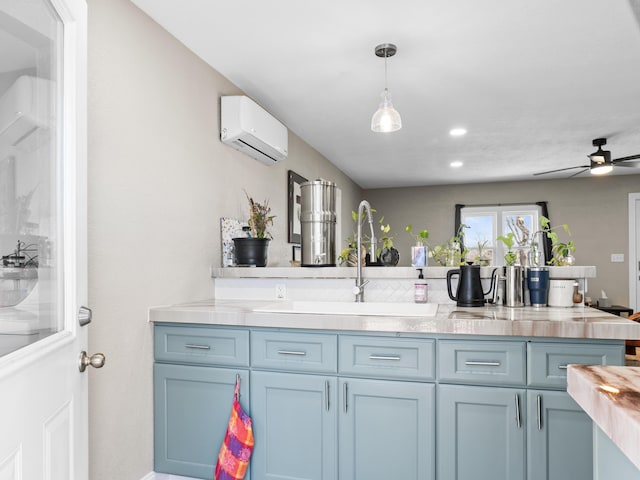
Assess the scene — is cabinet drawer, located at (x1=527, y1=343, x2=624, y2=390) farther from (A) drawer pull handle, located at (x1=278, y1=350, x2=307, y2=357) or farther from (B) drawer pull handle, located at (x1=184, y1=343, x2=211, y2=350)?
(B) drawer pull handle, located at (x1=184, y1=343, x2=211, y2=350)

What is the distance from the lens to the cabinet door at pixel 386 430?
1857mm

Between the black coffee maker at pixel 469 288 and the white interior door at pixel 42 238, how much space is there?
166cm

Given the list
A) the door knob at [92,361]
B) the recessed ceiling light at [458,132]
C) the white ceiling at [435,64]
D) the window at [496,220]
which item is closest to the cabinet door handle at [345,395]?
the door knob at [92,361]

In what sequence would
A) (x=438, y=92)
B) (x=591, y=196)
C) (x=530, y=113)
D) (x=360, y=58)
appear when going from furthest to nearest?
(x=591, y=196) → (x=530, y=113) → (x=438, y=92) → (x=360, y=58)

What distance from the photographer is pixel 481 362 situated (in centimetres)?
183

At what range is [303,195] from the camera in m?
2.86

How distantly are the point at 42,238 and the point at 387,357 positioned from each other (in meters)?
1.32

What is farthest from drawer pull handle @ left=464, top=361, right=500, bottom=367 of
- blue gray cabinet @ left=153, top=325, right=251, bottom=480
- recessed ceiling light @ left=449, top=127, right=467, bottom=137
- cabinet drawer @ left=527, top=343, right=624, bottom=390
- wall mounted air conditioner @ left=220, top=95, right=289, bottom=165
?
recessed ceiling light @ left=449, top=127, right=467, bottom=137

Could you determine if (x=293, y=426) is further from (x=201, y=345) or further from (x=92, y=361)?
(x=92, y=361)

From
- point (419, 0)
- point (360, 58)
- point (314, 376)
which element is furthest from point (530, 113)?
point (314, 376)

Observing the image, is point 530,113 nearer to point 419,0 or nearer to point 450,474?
point 419,0

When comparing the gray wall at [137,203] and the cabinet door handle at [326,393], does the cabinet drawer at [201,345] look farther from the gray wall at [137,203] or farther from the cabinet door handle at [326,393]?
the cabinet door handle at [326,393]

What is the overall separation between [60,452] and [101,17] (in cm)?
173

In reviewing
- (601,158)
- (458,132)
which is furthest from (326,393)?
(601,158)
